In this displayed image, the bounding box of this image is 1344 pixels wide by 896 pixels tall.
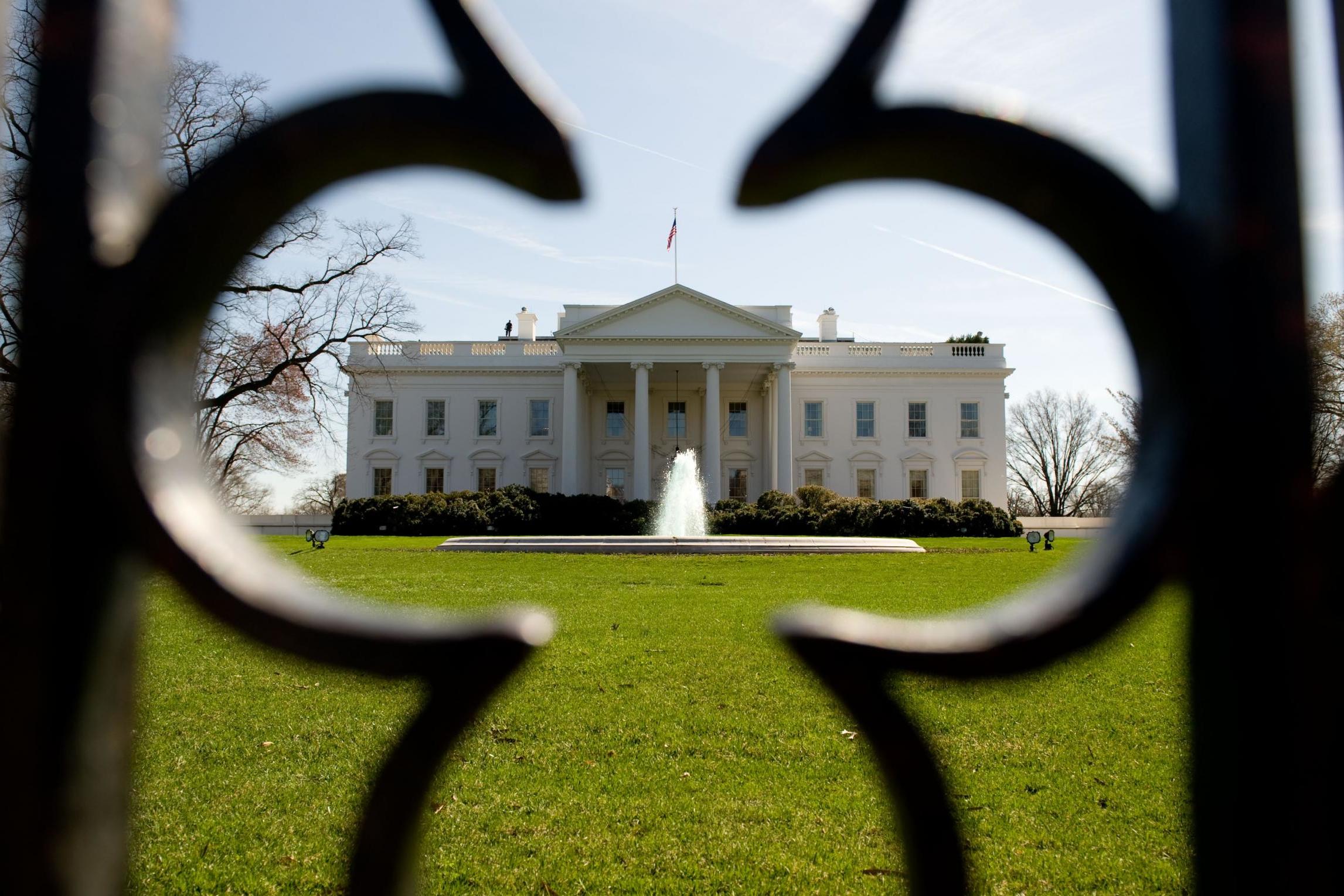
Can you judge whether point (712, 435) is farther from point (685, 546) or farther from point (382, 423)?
point (685, 546)

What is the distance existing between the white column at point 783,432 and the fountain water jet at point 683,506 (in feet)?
11.8

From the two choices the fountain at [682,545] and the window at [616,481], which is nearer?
the fountain at [682,545]

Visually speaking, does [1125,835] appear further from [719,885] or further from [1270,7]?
[1270,7]

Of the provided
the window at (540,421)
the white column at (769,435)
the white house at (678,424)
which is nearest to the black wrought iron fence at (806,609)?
the white column at (769,435)

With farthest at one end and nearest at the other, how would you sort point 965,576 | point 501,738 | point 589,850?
point 965,576, point 501,738, point 589,850

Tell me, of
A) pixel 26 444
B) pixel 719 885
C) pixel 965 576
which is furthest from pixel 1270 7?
pixel 965 576

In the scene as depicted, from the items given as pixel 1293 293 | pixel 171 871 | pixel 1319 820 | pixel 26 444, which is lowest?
pixel 171 871

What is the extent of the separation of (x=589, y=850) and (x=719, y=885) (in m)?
0.56

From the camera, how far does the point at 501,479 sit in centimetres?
4388

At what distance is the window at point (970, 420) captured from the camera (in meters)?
44.5

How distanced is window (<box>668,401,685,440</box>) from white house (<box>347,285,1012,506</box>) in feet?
0.22

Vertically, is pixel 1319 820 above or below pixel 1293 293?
below

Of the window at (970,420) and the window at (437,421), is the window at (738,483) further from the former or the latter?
the window at (437,421)

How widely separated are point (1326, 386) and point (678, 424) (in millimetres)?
37023
